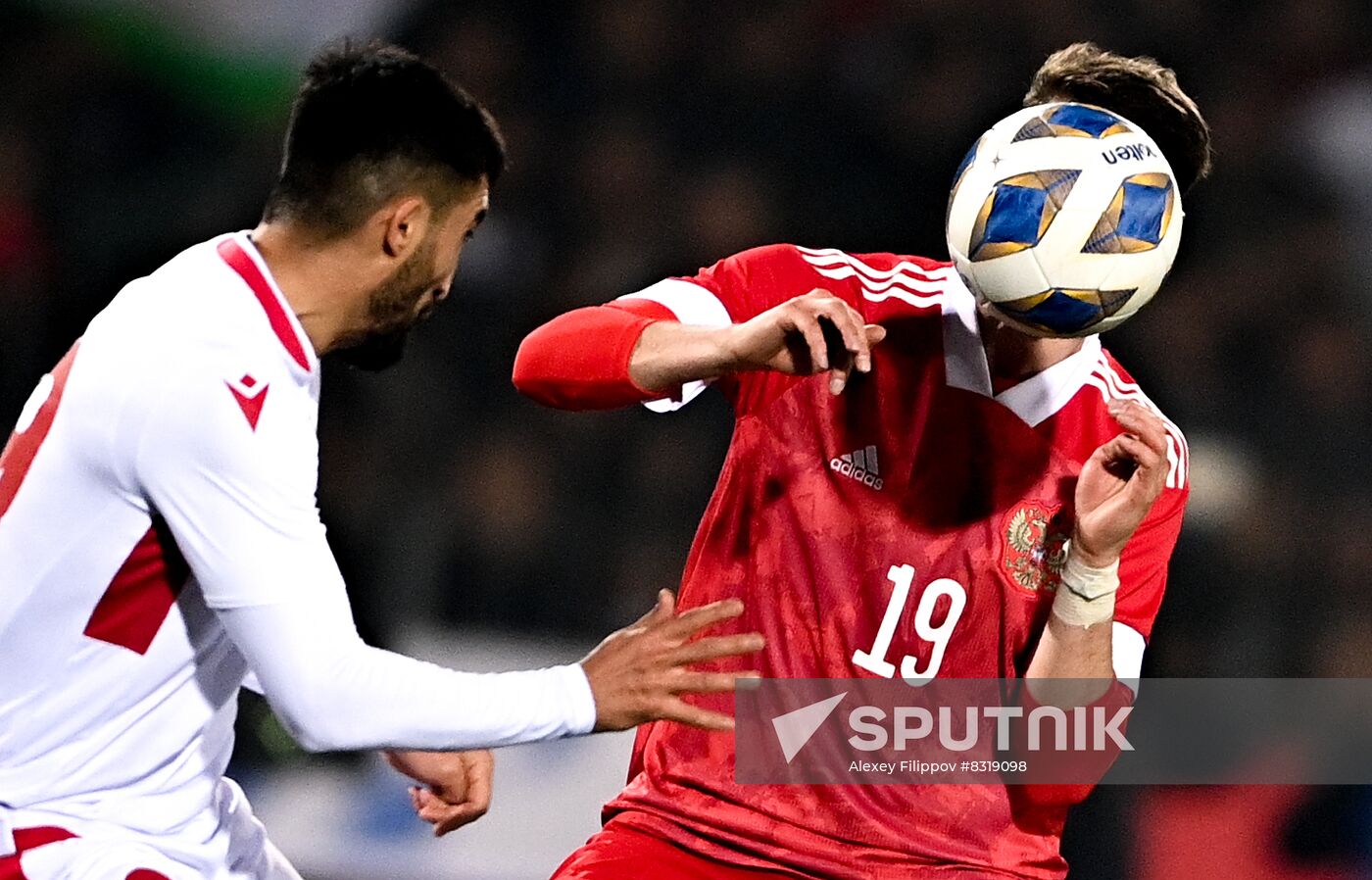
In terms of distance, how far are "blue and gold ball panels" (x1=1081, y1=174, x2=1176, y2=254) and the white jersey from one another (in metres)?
1.09

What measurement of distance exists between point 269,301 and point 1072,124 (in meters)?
1.32

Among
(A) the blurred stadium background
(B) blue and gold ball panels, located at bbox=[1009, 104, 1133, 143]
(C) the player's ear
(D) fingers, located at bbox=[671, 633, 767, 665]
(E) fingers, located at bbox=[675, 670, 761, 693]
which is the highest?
(B) blue and gold ball panels, located at bbox=[1009, 104, 1133, 143]

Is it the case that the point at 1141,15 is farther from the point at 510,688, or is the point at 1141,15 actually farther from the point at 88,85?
the point at 510,688

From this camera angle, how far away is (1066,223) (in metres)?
2.60

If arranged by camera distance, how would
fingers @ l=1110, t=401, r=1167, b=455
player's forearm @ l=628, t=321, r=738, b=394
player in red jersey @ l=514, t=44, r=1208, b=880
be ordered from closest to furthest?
1. player's forearm @ l=628, t=321, r=738, b=394
2. fingers @ l=1110, t=401, r=1167, b=455
3. player in red jersey @ l=514, t=44, r=1208, b=880

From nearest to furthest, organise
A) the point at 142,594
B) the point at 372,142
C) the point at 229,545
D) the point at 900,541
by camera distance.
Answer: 1. the point at 229,545
2. the point at 142,594
3. the point at 372,142
4. the point at 900,541

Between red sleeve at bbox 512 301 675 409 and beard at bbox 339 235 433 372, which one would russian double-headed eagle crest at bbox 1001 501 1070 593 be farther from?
beard at bbox 339 235 433 372

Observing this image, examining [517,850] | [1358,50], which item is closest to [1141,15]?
[1358,50]

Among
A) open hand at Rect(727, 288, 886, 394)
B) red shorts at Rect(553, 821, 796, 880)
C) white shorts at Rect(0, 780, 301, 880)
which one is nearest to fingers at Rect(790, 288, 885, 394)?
open hand at Rect(727, 288, 886, 394)

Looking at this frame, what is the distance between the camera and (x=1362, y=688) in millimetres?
5039

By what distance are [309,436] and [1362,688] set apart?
3.87m

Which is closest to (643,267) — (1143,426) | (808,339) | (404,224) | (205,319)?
(1143,426)

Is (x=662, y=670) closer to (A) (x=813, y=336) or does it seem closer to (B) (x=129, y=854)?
(A) (x=813, y=336)

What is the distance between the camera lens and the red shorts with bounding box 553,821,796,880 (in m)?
2.83
